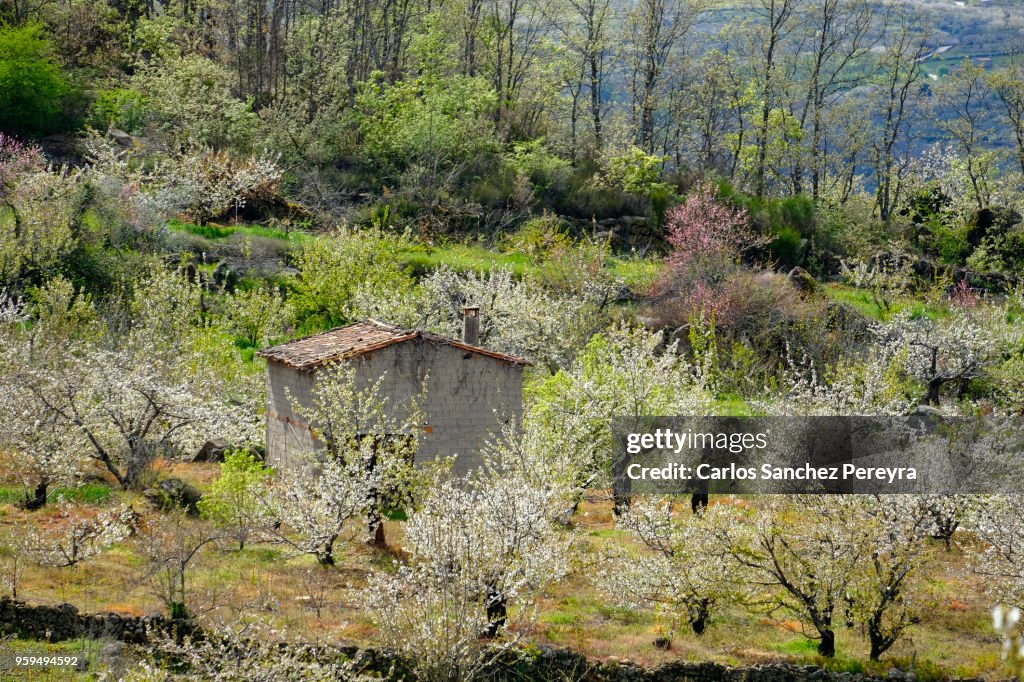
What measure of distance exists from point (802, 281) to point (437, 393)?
849 inches

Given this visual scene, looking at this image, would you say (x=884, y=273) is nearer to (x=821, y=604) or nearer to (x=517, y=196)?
(x=517, y=196)

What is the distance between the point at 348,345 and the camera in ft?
82.0

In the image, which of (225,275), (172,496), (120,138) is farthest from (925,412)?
(120,138)

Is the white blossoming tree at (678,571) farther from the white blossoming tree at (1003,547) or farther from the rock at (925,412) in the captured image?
the rock at (925,412)

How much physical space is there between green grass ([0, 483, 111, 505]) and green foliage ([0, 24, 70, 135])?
26.4 m

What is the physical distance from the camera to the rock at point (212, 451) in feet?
91.0

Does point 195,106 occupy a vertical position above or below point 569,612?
above

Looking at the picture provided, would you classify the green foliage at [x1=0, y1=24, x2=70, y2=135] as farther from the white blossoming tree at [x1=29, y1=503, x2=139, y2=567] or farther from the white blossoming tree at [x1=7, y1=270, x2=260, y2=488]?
the white blossoming tree at [x1=29, y1=503, x2=139, y2=567]

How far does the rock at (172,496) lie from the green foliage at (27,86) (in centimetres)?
2739

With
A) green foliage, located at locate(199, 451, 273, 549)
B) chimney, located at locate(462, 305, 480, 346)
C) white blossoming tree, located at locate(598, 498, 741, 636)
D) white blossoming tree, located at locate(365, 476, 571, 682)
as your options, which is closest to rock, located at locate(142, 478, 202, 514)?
green foliage, located at locate(199, 451, 273, 549)

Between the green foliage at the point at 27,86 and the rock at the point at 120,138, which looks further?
the rock at the point at 120,138

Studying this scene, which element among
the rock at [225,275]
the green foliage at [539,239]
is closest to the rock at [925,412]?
the green foliage at [539,239]

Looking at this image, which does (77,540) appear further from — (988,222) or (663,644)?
(988,222)

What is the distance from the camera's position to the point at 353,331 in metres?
26.7
